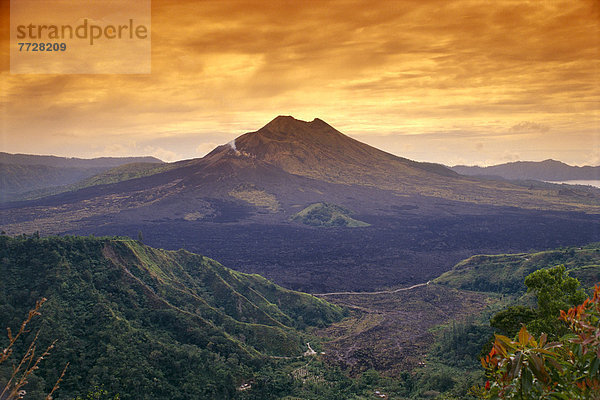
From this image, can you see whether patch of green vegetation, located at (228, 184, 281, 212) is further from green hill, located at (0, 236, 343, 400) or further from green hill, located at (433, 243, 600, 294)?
Answer: green hill, located at (0, 236, 343, 400)

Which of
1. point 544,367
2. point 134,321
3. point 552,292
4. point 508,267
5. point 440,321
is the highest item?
point 544,367

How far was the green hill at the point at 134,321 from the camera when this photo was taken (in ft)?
69.7

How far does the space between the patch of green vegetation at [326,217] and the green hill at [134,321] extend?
77972 mm

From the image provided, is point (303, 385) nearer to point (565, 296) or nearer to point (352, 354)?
point (352, 354)

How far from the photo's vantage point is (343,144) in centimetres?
19962

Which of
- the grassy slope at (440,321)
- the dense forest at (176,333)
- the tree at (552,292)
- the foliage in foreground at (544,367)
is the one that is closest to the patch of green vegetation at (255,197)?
the grassy slope at (440,321)

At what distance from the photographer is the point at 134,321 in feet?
85.4

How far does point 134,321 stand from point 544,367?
25423mm

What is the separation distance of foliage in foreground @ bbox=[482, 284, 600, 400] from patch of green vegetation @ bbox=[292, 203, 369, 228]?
10908cm

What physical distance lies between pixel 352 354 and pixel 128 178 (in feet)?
512

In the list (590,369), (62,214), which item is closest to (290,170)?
(62,214)

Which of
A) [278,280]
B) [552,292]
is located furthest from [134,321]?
[278,280]

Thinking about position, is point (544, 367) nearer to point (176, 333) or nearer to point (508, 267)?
point (176, 333)

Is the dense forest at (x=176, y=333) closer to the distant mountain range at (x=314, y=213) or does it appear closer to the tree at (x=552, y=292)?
the tree at (x=552, y=292)
